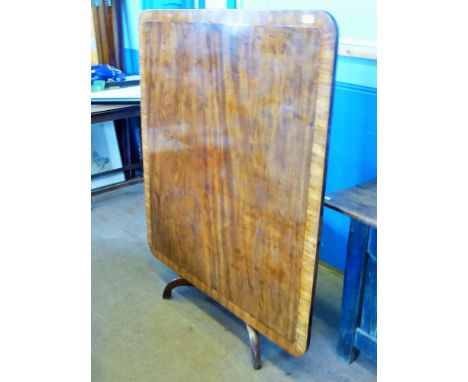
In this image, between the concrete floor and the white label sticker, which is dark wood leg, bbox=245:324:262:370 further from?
the white label sticker

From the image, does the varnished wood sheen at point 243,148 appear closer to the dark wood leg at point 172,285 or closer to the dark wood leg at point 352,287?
the dark wood leg at point 172,285

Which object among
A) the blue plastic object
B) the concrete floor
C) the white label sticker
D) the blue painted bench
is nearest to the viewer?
the white label sticker

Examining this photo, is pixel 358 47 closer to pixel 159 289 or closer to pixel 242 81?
pixel 242 81

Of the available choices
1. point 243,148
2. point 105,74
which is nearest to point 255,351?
point 243,148

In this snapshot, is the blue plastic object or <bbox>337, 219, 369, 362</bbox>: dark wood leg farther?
the blue plastic object

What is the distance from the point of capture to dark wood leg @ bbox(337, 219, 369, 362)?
4.80 ft

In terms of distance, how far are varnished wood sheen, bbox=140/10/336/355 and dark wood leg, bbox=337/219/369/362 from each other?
0.76 ft

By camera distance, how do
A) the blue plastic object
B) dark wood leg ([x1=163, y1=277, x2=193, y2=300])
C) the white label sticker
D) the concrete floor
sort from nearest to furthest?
the white label sticker < the concrete floor < dark wood leg ([x1=163, y1=277, x2=193, y2=300]) < the blue plastic object

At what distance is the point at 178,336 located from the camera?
1799 mm

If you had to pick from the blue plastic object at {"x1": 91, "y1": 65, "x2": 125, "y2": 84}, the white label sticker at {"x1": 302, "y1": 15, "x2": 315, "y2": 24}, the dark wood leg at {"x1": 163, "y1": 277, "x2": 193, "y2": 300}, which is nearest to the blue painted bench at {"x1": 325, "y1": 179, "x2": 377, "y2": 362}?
the white label sticker at {"x1": 302, "y1": 15, "x2": 315, "y2": 24}
